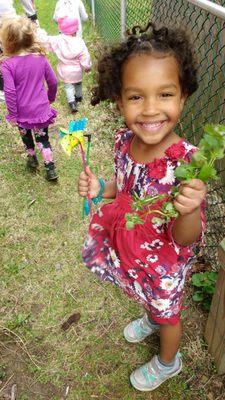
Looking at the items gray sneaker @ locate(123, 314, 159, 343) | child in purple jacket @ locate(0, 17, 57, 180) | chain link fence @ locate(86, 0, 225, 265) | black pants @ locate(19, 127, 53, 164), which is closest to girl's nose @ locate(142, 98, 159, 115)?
chain link fence @ locate(86, 0, 225, 265)

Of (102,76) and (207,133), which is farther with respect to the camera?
(102,76)

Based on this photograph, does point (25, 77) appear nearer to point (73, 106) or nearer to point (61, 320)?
point (73, 106)

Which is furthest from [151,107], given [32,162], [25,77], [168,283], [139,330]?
[32,162]

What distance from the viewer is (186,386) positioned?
199cm

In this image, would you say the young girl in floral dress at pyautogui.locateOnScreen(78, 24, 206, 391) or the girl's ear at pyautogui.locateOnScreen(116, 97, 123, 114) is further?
the girl's ear at pyautogui.locateOnScreen(116, 97, 123, 114)

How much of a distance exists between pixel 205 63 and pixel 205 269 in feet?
5.75

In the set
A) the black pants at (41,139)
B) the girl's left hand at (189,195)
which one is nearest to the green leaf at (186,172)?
the girl's left hand at (189,195)

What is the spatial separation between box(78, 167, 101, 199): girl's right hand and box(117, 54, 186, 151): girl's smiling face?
38 centimetres

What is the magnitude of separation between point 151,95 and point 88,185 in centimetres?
56

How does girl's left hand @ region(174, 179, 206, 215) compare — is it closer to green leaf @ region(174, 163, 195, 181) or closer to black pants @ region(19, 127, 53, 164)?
green leaf @ region(174, 163, 195, 181)

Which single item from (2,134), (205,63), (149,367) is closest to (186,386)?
(149,367)

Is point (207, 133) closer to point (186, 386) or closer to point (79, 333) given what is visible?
point (186, 386)

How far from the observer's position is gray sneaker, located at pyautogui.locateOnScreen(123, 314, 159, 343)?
7.04 ft

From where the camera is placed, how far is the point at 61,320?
2355 mm
